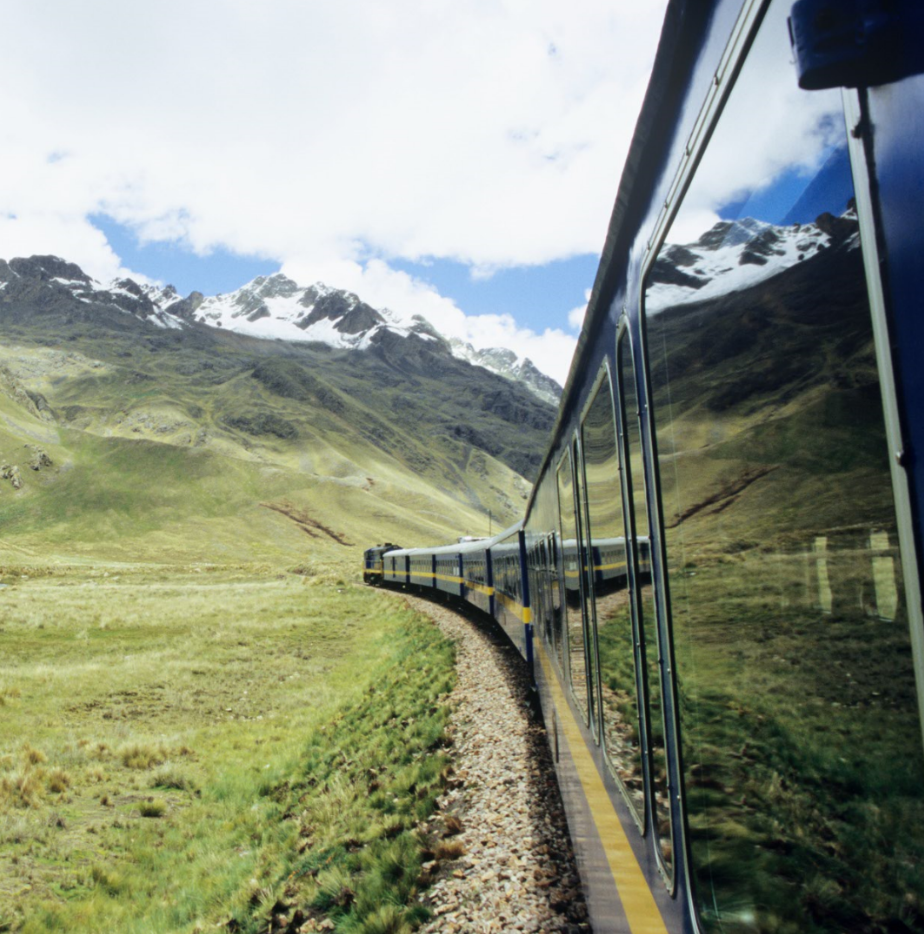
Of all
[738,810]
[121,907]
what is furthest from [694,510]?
[121,907]

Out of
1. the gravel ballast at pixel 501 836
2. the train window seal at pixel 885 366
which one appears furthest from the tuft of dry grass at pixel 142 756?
the train window seal at pixel 885 366

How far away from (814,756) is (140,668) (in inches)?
865

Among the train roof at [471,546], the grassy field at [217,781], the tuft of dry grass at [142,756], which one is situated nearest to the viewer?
the grassy field at [217,781]

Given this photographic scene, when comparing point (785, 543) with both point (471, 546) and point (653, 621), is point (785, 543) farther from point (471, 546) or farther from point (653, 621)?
point (471, 546)

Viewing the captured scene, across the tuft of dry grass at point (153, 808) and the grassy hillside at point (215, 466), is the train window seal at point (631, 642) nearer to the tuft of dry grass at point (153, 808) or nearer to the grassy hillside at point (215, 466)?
the tuft of dry grass at point (153, 808)

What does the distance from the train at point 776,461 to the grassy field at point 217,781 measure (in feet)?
15.1

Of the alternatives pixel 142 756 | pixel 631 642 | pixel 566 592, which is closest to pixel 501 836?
pixel 566 592

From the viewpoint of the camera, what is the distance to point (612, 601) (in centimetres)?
336

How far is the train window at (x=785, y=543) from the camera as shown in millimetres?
1105

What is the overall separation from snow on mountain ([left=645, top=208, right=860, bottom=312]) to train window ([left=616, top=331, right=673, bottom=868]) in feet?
1.61

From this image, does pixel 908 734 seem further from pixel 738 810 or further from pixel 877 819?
pixel 738 810

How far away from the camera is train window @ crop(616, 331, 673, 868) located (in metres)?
2.46

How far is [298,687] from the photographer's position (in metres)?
17.8

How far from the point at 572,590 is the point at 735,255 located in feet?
12.1
